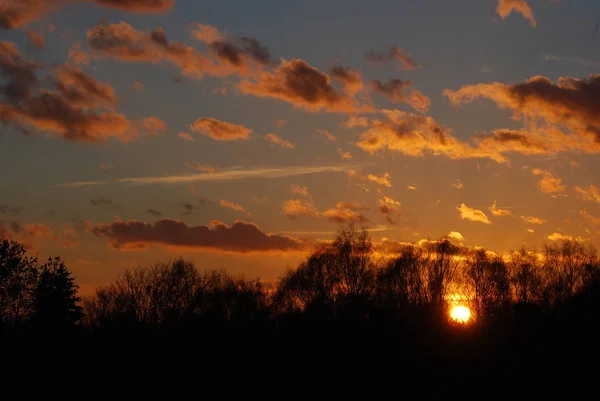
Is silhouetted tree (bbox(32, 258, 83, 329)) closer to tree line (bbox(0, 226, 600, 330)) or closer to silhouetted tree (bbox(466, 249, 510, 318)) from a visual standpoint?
tree line (bbox(0, 226, 600, 330))

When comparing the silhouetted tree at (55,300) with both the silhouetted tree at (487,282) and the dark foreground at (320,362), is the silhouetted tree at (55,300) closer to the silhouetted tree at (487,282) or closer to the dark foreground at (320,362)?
the dark foreground at (320,362)

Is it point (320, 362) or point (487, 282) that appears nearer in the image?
point (320, 362)

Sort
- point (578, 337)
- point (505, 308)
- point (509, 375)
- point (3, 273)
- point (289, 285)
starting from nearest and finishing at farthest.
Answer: point (509, 375) → point (578, 337) → point (3, 273) → point (505, 308) → point (289, 285)

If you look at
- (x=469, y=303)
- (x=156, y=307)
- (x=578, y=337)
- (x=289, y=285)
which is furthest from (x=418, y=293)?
(x=156, y=307)

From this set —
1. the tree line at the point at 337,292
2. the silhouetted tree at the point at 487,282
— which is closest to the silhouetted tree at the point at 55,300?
the tree line at the point at 337,292

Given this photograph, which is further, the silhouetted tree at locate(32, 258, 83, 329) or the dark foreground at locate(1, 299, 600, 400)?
the silhouetted tree at locate(32, 258, 83, 329)

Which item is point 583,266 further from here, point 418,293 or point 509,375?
point 509,375

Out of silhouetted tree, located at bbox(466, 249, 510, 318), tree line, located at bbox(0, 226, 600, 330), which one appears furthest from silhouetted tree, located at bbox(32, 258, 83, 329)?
silhouetted tree, located at bbox(466, 249, 510, 318)

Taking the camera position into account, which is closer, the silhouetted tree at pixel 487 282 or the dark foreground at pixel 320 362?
the dark foreground at pixel 320 362

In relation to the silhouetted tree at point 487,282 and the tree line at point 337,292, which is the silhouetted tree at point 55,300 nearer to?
the tree line at point 337,292

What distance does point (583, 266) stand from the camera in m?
104

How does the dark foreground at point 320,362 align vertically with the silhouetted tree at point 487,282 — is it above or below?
below

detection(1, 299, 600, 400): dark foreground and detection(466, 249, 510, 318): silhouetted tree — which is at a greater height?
detection(466, 249, 510, 318): silhouetted tree

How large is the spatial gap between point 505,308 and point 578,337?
29.1m
